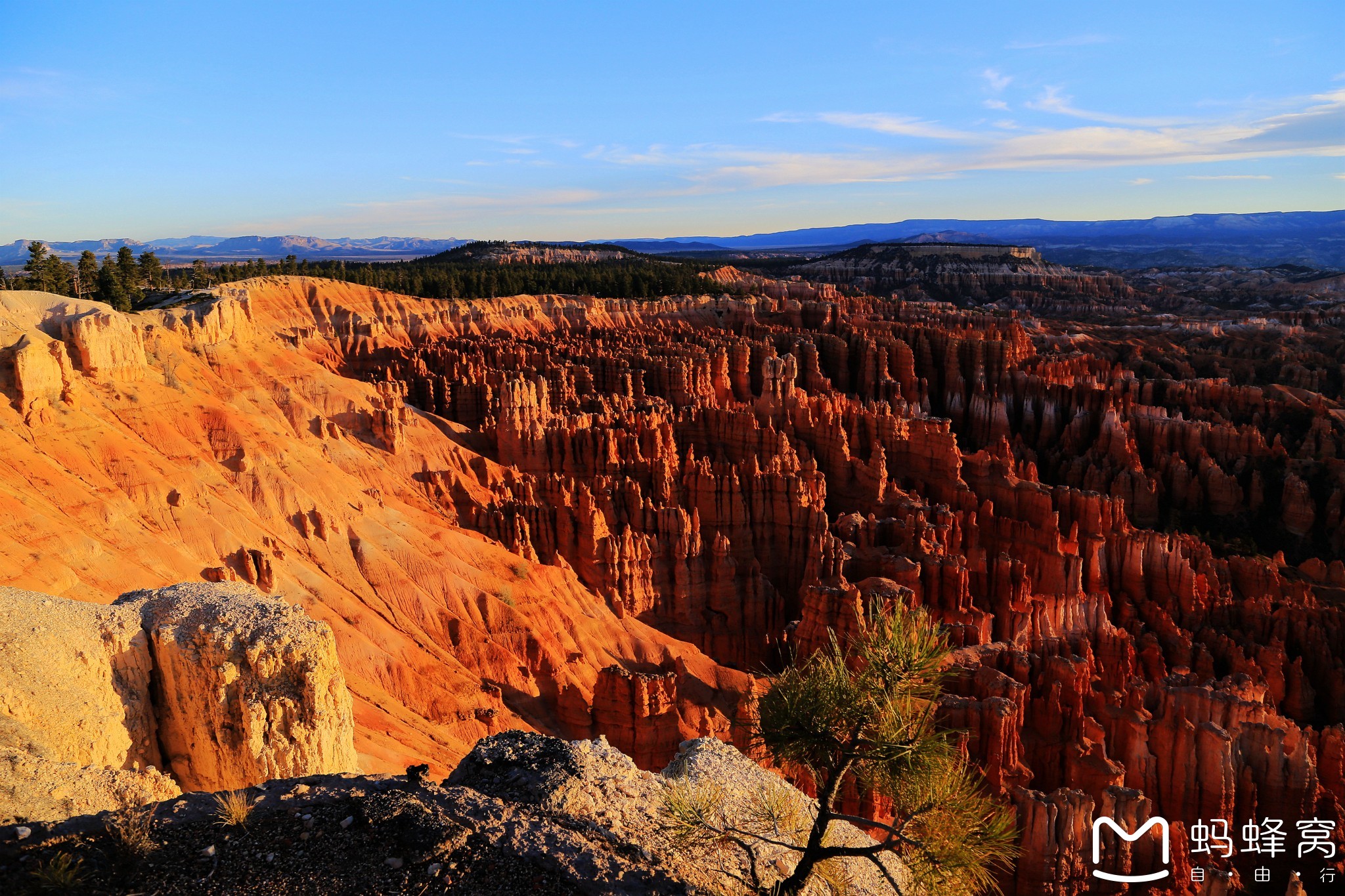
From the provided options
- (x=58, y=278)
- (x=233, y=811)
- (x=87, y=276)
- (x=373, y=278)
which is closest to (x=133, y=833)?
(x=233, y=811)

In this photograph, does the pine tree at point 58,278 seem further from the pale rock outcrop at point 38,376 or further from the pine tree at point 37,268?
the pale rock outcrop at point 38,376

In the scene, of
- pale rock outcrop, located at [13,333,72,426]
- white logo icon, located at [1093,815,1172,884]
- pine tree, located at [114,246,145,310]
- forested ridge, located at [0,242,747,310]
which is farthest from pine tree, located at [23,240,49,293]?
white logo icon, located at [1093,815,1172,884]

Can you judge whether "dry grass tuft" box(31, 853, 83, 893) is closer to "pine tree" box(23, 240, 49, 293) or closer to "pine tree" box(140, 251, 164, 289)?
"pine tree" box(23, 240, 49, 293)

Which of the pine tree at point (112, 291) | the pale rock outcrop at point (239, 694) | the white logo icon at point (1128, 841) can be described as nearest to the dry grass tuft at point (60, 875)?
the pale rock outcrop at point (239, 694)

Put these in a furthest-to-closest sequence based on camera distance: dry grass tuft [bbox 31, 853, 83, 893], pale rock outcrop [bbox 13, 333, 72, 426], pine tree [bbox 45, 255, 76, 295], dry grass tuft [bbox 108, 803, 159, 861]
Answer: pine tree [bbox 45, 255, 76, 295] < pale rock outcrop [bbox 13, 333, 72, 426] < dry grass tuft [bbox 108, 803, 159, 861] < dry grass tuft [bbox 31, 853, 83, 893]

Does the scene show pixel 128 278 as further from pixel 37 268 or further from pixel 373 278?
pixel 373 278
